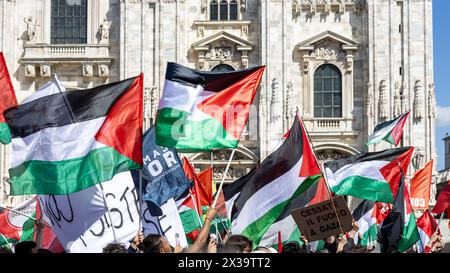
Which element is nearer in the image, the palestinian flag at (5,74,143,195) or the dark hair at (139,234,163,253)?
the dark hair at (139,234,163,253)

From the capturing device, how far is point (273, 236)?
15602 mm

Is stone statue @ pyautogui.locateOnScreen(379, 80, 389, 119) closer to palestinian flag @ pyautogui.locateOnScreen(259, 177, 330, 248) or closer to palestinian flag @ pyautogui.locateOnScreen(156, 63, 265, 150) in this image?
palestinian flag @ pyautogui.locateOnScreen(259, 177, 330, 248)

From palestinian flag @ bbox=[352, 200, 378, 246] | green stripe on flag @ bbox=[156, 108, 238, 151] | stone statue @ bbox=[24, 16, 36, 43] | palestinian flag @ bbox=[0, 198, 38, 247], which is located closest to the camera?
green stripe on flag @ bbox=[156, 108, 238, 151]

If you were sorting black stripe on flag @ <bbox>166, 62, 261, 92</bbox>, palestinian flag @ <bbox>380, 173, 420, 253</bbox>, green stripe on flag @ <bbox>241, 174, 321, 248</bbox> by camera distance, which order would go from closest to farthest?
black stripe on flag @ <bbox>166, 62, 261, 92</bbox>, green stripe on flag @ <bbox>241, 174, 321, 248</bbox>, palestinian flag @ <bbox>380, 173, 420, 253</bbox>

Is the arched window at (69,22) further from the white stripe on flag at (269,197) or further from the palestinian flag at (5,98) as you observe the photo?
the white stripe on flag at (269,197)

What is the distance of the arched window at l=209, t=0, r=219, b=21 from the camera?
40969 millimetres

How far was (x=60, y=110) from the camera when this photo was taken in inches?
518

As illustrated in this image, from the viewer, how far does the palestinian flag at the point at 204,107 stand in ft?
45.9

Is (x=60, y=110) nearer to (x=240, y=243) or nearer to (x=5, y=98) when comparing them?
(x=5, y=98)

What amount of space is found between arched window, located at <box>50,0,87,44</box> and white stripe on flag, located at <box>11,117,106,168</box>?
28621 millimetres

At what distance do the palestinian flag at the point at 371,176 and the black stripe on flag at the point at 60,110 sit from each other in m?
7.63

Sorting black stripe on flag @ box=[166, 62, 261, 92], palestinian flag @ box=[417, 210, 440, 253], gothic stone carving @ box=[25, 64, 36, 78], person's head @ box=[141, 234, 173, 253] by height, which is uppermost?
gothic stone carving @ box=[25, 64, 36, 78]

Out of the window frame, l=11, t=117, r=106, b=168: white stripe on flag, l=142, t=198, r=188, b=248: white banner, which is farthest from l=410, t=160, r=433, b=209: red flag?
the window frame
